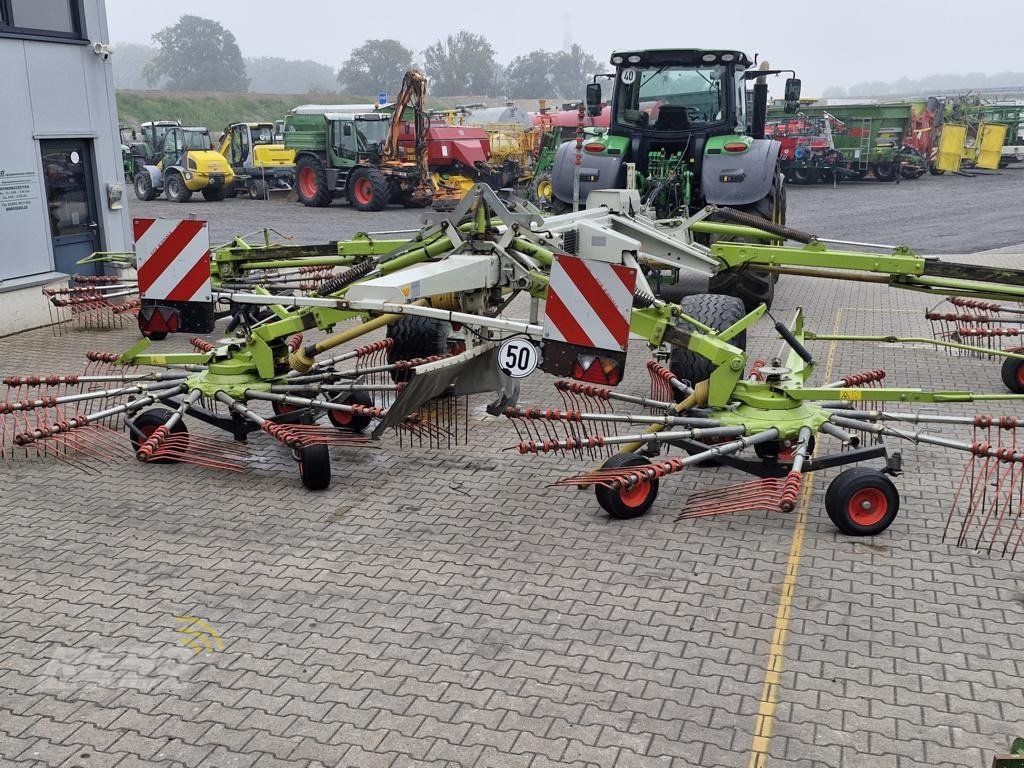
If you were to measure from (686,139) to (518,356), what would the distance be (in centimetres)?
668

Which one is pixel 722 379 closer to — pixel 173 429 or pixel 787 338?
pixel 787 338

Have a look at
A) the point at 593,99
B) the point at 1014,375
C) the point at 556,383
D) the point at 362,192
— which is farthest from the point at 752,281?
the point at 362,192

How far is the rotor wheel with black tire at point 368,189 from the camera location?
73.7 feet

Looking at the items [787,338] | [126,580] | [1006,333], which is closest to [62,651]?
[126,580]

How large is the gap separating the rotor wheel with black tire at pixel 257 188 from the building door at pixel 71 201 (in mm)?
15127

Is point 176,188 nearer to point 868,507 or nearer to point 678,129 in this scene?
point 678,129

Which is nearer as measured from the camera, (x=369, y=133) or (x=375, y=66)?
(x=369, y=133)

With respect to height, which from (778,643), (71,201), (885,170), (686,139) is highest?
(686,139)

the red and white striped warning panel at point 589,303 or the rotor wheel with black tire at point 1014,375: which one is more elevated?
the red and white striped warning panel at point 589,303

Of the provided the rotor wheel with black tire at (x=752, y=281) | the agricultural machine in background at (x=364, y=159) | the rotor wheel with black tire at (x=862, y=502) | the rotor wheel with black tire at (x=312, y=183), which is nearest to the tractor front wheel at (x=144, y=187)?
the rotor wheel with black tire at (x=312, y=183)

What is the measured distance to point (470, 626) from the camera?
4.44 metres

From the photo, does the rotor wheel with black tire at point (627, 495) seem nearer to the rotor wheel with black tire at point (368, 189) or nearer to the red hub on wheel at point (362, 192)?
the rotor wheel with black tire at point (368, 189)

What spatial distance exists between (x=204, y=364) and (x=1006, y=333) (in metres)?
5.94

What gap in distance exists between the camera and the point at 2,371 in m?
8.90
